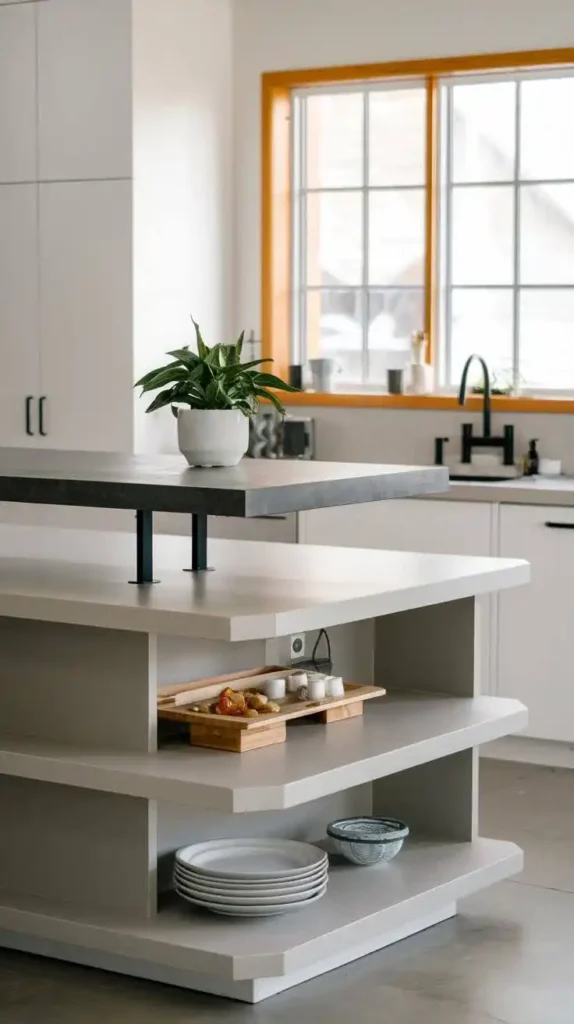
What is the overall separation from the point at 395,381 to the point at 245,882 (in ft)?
10.8

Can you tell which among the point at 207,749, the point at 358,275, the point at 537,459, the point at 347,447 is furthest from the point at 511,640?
the point at 207,749

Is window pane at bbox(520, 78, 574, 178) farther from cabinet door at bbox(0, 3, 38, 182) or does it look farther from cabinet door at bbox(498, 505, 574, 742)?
cabinet door at bbox(0, 3, 38, 182)

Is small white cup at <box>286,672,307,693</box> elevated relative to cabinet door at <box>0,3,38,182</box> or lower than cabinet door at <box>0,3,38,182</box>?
lower

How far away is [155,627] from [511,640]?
2.58 meters

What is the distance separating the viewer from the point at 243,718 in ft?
11.5

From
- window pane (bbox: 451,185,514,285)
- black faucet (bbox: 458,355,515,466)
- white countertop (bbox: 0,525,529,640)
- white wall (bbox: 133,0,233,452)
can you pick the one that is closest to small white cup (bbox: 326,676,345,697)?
white countertop (bbox: 0,525,529,640)

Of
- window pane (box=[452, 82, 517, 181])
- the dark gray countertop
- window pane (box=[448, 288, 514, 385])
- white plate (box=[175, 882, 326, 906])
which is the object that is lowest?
white plate (box=[175, 882, 326, 906])

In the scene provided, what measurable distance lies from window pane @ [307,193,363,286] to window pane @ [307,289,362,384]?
65 millimetres

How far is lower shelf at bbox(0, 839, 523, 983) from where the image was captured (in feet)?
10.8

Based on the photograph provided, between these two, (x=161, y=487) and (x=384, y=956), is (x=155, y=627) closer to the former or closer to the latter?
(x=161, y=487)

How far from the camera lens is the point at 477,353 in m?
6.44

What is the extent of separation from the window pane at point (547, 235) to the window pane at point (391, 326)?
0.48 m

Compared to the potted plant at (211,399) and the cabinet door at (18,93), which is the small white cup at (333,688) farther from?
the cabinet door at (18,93)

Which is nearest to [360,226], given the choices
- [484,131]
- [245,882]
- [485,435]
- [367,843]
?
[484,131]
